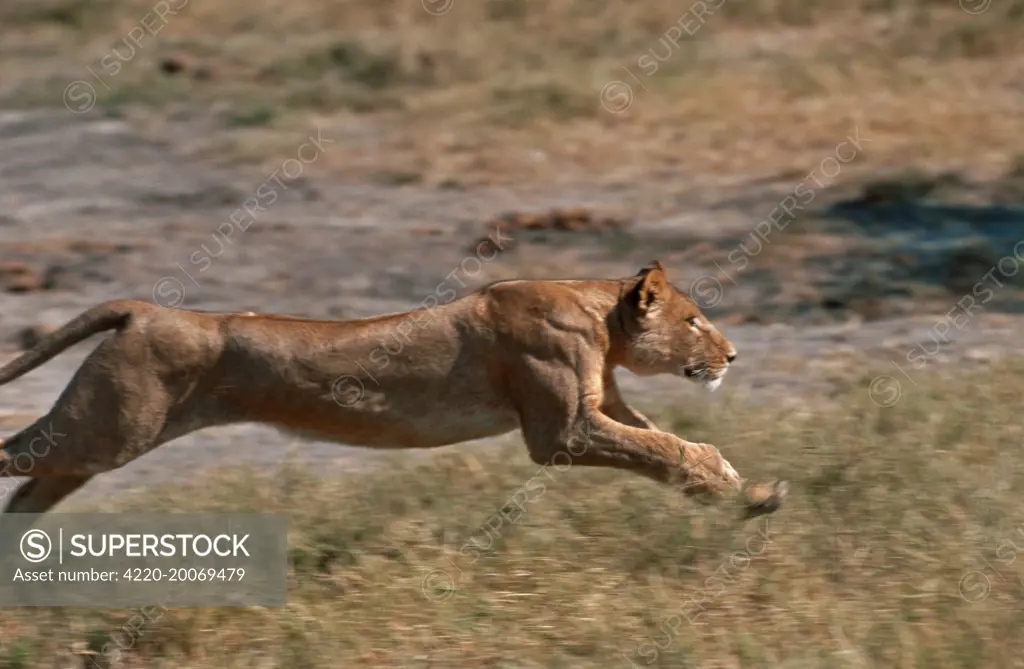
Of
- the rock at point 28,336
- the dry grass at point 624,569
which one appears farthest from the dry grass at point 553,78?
the dry grass at point 624,569

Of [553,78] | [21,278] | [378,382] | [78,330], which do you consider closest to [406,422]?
[378,382]

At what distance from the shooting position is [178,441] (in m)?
7.40

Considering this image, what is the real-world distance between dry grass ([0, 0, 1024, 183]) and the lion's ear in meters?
7.43

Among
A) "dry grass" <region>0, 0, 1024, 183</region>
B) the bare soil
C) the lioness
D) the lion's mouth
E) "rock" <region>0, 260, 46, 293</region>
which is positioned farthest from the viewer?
"dry grass" <region>0, 0, 1024, 183</region>

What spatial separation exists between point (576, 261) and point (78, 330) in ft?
20.2

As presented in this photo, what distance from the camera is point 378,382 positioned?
521cm

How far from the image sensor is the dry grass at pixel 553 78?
44.4ft

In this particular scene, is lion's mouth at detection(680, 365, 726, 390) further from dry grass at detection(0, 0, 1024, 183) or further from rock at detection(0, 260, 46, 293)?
dry grass at detection(0, 0, 1024, 183)

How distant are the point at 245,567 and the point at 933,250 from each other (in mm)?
6807

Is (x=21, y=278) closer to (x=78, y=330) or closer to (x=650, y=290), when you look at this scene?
(x=78, y=330)

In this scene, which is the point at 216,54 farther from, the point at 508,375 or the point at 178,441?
the point at 508,375

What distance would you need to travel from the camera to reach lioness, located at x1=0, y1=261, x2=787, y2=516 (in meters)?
5.04

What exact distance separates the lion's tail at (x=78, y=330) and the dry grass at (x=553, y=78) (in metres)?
7.82

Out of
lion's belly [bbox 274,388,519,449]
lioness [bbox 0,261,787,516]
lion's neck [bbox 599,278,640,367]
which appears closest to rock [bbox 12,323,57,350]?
lioness [bbox 0,261,787,516]
